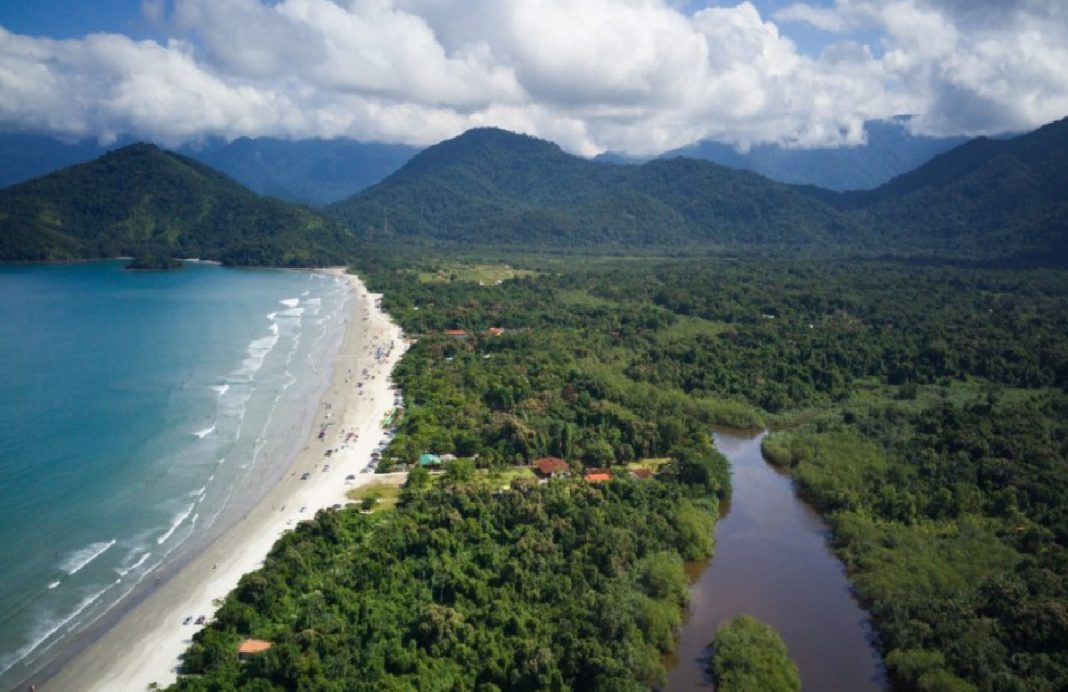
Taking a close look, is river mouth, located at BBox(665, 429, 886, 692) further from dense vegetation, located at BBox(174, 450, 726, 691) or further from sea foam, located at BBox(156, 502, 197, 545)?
sea foam, located at BBox(156, 502, 197, 545)

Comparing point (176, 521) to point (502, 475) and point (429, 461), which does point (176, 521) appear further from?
point (502, 475)

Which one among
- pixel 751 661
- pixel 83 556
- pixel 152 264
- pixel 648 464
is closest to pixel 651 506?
pixel 648 464

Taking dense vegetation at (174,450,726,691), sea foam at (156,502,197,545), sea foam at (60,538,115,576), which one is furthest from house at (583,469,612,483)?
sea foam at (60,538,115,576)

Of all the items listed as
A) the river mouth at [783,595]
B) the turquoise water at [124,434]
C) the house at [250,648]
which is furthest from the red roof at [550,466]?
the house at [250,648]

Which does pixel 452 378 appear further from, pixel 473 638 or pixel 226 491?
pixel 473 638

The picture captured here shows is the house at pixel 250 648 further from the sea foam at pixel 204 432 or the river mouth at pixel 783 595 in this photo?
the sea foam at pixel 204 432

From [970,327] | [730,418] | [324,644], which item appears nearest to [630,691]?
[324,644]
